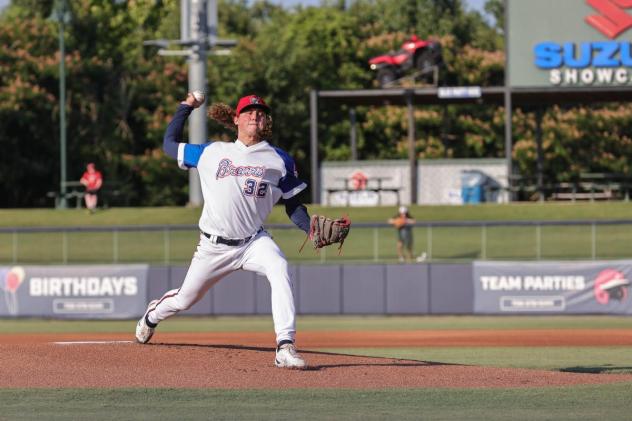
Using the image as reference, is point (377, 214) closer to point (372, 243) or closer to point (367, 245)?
point (372, 243)

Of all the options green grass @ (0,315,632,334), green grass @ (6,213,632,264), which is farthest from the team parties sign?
green grass @ (0,315,632,334)

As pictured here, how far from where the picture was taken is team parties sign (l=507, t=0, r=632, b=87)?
32.2 m

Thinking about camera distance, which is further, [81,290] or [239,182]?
[81,290]

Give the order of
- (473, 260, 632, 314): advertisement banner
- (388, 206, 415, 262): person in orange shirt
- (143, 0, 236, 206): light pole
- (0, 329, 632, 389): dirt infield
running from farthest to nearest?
(143, 0, 236, 206): light pole → (388, 206, 415, 262): person in orange shirt → (473, 260, 632, 314): advertisement banner → (0, 329, 632, 389): dirt infield

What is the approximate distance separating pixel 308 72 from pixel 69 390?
134 ft

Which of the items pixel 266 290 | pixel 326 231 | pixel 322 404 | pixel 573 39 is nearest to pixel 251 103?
pixel 326 231

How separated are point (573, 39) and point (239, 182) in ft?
82.8

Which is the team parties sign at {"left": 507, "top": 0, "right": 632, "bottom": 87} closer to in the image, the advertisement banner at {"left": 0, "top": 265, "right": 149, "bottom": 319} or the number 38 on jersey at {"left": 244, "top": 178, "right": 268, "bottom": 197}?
the advertisement banner at {"left": 0, "top": 265, "right": 149, "bottom": 319}

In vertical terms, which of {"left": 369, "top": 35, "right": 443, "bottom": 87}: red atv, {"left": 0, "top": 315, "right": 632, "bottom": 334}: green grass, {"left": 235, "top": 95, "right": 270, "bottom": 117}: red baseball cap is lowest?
{"left": 0, "top": 315, "right": 632, "bottom": 334}: green grass

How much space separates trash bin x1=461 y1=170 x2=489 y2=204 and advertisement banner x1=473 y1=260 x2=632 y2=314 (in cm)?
1070

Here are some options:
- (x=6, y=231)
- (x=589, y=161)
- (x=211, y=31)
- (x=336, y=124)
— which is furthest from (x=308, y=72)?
(x=6, y=231)

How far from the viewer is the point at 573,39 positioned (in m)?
A: 32.2

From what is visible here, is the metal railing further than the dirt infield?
Yes

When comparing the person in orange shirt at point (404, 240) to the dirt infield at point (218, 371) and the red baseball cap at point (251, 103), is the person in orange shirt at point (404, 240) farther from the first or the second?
the red baseball cap at point (251, 103)
